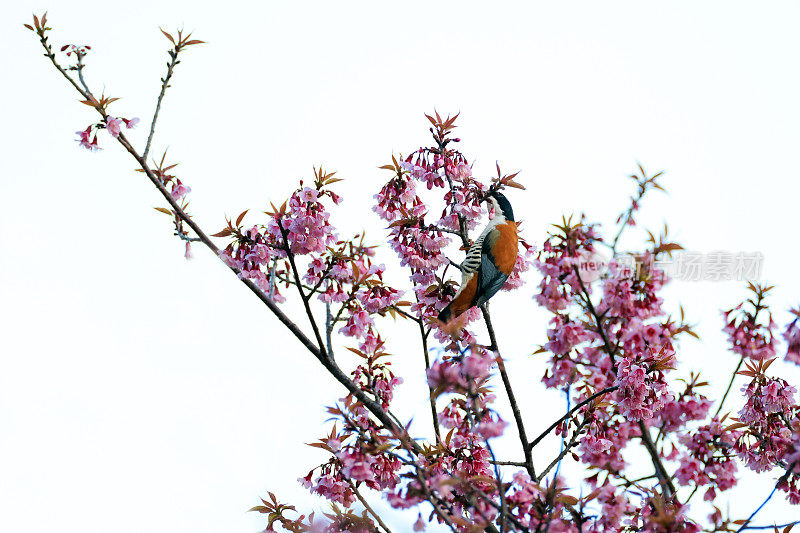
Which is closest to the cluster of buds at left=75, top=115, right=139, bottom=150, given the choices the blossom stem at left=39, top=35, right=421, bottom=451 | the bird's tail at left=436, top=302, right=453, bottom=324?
the blossom stem at left=39, top=35, right=421, bottom=451

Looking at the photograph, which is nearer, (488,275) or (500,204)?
(488,275)

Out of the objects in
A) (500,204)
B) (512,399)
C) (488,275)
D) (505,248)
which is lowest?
(512,399)

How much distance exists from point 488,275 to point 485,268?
0.04m

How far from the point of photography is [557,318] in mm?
3609

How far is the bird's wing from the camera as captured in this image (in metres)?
3.85

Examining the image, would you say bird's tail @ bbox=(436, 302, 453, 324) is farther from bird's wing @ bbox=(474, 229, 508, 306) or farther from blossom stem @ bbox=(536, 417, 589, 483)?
blossom stem @ bbox=(536, 417, 589, 483)

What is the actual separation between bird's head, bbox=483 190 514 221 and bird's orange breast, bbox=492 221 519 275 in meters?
0.09

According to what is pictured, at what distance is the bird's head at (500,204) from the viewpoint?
4.12 metres

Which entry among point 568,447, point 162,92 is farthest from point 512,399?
point 162,92

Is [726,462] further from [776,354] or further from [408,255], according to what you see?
[408,255]

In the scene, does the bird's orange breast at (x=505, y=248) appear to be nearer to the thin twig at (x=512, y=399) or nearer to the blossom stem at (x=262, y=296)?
the thin twig at (x=512, y=399)

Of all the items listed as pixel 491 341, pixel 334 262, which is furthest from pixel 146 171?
pixel 491 341

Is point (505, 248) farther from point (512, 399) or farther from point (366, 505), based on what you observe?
point (366, 505)

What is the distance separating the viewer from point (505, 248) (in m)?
3.93
